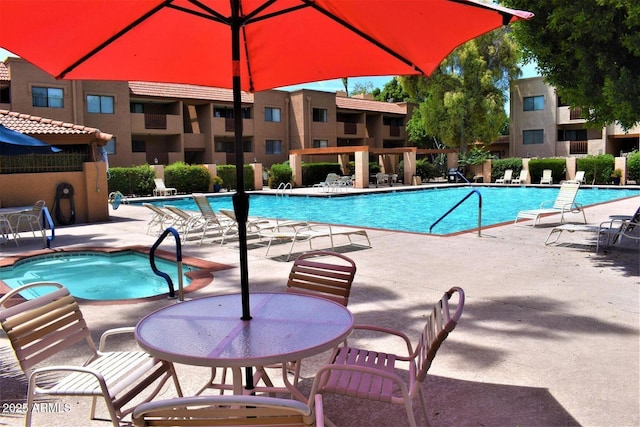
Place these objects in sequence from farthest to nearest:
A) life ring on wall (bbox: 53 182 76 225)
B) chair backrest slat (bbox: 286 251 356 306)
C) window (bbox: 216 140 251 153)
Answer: window (bbox: 216 140 251 153)
life ring on wall (bbox: 53 182 76 225)
chair backrest slat (bbox: 286 251 356 306)

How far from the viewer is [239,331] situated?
10.5 feet

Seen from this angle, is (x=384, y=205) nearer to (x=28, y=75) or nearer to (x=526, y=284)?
(x=526, y=284)

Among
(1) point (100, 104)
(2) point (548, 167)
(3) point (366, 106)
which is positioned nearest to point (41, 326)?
(1) point (100, 104)

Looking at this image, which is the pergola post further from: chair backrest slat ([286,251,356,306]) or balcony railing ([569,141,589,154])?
chair backrest slat ([286,251,356,306])

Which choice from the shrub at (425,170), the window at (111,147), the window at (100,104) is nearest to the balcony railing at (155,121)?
the window at (100,104)

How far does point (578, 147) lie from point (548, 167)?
6979 millimetres

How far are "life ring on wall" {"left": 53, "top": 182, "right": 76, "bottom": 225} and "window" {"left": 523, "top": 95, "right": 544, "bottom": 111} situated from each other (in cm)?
3638

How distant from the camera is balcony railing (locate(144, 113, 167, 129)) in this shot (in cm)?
3594

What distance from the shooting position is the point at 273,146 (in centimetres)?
→ 4272

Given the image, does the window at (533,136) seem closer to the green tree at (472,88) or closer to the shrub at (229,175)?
the green tree at (472,88)

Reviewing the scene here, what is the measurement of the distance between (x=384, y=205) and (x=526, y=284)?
1792cm

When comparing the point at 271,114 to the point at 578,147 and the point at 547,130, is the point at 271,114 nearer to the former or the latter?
the point at 547,130

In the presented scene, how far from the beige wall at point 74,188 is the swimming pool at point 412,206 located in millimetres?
5994

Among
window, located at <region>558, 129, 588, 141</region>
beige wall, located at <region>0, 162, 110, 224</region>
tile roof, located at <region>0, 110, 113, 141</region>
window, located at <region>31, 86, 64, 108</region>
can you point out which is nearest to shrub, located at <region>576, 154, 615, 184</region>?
window, located at <region>558, 129, 588, 141</region>
